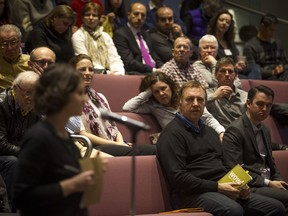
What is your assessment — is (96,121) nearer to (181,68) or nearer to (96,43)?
(181,68)

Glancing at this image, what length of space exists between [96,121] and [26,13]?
1671 mm

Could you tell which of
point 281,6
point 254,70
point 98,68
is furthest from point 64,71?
point 281,6

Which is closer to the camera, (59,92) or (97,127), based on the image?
(59,92)

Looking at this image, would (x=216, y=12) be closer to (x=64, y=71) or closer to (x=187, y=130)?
(x=187, y=130)

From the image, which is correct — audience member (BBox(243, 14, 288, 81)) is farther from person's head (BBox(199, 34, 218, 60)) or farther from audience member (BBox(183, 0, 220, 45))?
person's head (BBox(199, 34, 218, 60))

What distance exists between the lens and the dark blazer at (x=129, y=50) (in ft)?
17.1

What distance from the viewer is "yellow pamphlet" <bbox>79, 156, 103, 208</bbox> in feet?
6.16

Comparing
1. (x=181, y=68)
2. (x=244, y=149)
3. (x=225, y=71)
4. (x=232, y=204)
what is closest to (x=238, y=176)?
(x=232, y=204)

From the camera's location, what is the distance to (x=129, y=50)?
530 cm

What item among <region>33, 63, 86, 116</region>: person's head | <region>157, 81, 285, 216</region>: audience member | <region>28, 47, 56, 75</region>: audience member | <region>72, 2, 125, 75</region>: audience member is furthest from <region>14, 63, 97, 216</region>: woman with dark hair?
<region>72, 2, 125, 75</region>: audience member

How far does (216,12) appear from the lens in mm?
6098

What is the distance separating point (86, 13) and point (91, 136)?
1527 mm

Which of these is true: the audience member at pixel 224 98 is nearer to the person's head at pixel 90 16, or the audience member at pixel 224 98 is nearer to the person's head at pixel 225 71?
the person's head at pixel 225 71

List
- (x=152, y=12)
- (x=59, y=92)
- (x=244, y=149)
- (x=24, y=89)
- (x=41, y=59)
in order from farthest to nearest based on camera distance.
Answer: (x=152, y=12)
(x=41, y=59)
(x=244, y=149)
(x=24, y=89)
(x=59, y=92)
